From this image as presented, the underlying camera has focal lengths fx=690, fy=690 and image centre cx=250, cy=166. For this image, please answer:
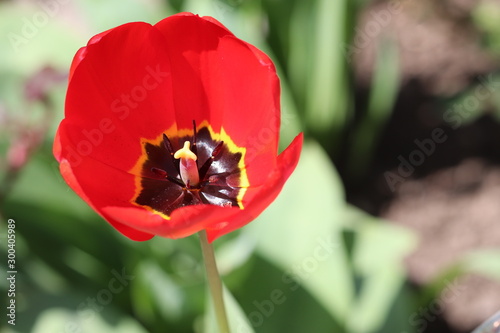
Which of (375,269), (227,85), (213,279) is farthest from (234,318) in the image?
(375,269)

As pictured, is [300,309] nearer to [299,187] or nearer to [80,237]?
[299,187]

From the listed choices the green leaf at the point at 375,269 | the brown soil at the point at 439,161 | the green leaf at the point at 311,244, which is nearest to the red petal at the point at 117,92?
the green leaf at the point at 311,244

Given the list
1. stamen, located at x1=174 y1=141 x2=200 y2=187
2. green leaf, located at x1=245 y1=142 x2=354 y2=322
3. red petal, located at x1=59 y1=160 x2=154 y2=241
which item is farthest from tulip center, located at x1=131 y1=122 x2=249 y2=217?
green leaf, located at x1=245 y1=142 x2=354 y2=322

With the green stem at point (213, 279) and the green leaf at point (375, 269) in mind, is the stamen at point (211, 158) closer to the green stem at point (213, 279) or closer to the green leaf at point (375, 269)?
the green stem at point (213, 279)

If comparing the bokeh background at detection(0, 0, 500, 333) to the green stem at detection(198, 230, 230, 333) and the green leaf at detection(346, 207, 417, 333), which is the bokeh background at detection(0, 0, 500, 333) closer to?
the green leaf at detection(346, 207, 417, 333)

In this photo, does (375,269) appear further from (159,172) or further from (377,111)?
(159,172)

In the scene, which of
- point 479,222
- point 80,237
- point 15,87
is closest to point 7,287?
point 80,237
